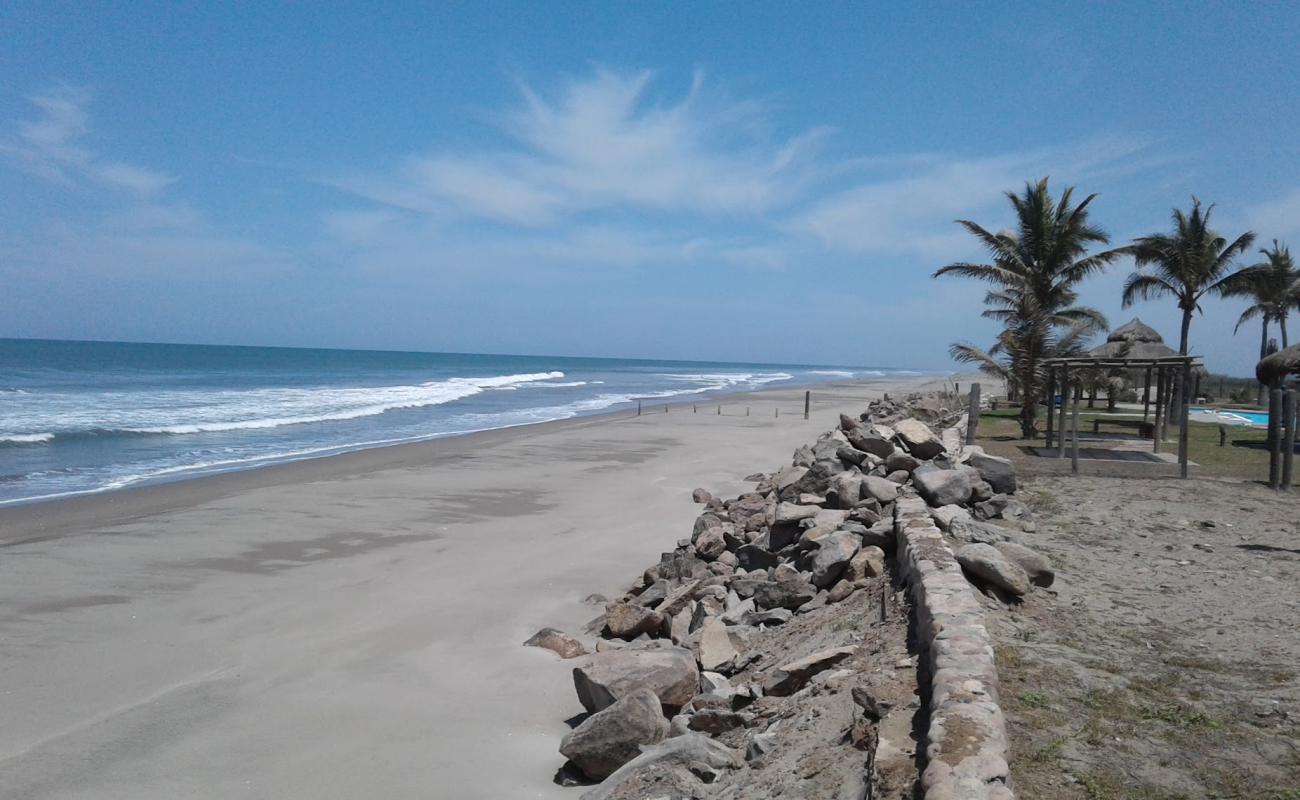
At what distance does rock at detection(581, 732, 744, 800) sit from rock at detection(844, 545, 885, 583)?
7.79 feet

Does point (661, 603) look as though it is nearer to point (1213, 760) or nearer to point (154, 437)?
point (1213, 760)

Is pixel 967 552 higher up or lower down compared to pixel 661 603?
higher up

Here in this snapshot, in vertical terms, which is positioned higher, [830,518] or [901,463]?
[901,463]

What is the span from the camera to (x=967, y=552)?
5535mm

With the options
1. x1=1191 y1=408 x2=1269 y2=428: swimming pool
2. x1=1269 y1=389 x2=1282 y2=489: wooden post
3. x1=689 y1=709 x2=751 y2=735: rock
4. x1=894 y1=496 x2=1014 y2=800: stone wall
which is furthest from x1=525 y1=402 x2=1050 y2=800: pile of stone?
x1=1191 y1=408 x2=1269 y2=428: swimming pool

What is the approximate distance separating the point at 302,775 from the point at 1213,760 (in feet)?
14.8

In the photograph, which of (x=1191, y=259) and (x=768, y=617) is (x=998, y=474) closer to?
(x=768, y=617)

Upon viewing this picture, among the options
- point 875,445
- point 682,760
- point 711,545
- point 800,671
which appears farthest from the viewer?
point 875,445

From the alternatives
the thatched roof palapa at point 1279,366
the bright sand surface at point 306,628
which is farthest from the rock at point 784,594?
the thatched roof palapa at point 1279,366

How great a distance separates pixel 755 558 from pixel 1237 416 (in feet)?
86.0

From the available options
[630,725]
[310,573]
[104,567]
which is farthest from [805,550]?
[104,567]

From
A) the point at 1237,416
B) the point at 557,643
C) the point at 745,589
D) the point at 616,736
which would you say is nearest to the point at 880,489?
the point at 745,589

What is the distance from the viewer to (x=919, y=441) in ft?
33.1

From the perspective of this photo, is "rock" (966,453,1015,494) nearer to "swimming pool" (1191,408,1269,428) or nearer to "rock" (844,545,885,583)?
"rock" (844,545,885,583)
